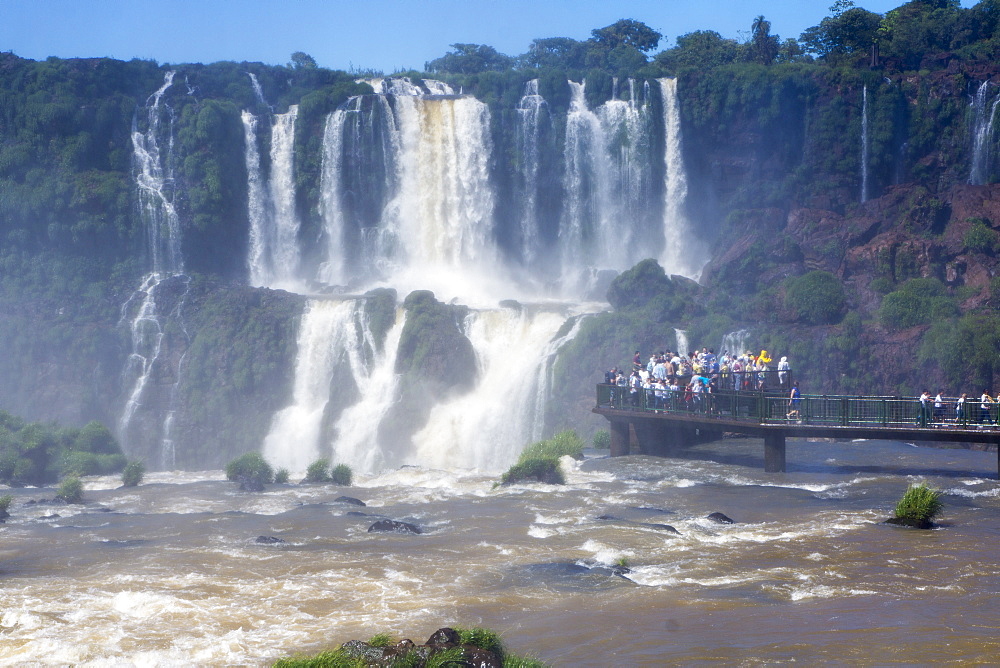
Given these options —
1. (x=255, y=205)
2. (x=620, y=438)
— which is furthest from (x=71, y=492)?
(x=255, y=205)

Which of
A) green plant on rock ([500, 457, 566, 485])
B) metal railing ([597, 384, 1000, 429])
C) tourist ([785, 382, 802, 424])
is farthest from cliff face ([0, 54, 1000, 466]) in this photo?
tourist ([785, 382, 802, 424])

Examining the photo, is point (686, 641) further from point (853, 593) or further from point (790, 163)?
point (790, 163)

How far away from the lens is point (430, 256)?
54312mm

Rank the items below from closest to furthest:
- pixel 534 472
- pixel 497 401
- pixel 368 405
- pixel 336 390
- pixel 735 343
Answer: pixel 534 472, pixel 735 343, pixel 497 401, pixel 368 405, pixel 336 390

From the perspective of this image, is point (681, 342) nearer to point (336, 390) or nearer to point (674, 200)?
point (336, 390)

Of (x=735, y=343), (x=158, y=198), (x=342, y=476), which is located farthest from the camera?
(x=158, y=198)

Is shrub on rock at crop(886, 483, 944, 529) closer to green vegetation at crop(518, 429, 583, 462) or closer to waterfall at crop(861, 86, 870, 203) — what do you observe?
green vegetation at crop(518, 429, 583, 462)

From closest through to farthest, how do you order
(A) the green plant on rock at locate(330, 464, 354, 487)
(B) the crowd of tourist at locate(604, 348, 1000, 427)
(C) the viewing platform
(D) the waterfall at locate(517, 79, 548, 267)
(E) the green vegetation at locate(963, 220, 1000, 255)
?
(C) the viewing platform → (B) the crowd of tourist at locate(604, 348, 1000, 427) → (A) the green plant on rock at locate(330, 464, 354, 487) → (E) the green vegetation at locate(963, 220, 1000, 255) → (D) the waterfall at locate(517, 79, 548, 267)

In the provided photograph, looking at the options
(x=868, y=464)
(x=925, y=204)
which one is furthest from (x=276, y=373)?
(x=925, y=204)

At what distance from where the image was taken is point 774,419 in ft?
88.9

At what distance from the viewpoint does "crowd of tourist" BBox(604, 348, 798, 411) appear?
95.7 ft

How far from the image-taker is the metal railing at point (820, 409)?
25016 mm

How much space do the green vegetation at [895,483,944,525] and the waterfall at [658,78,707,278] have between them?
33715 millimetres

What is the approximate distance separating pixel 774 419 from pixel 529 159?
3027cm
